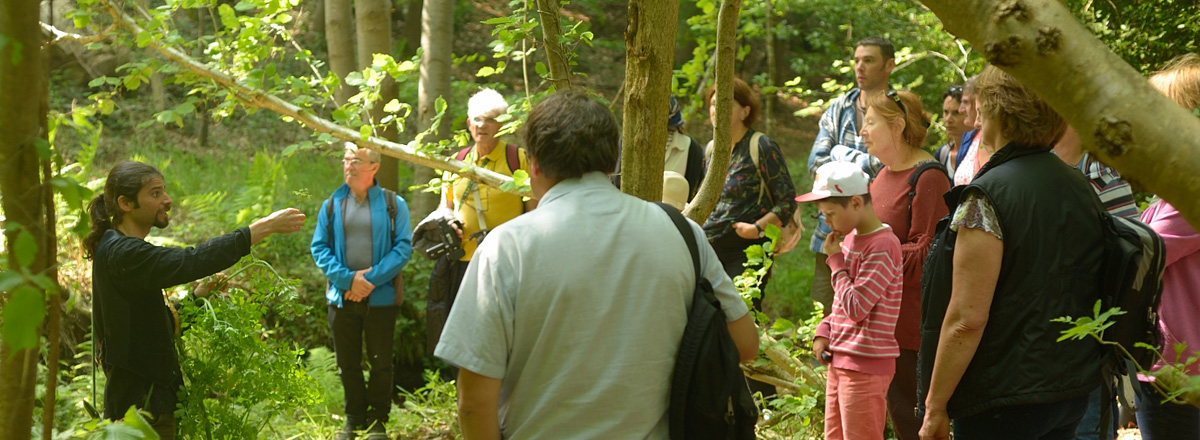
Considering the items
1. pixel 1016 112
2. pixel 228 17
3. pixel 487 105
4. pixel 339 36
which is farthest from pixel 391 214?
pixel 1016 112

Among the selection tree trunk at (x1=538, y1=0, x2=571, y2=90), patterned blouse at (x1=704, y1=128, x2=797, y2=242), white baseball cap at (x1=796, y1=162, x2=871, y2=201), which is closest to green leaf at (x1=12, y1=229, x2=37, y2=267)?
tree trunk at (x1=538, y1=0, x2=571, y2=90)

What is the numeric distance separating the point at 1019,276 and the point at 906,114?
1797 mm

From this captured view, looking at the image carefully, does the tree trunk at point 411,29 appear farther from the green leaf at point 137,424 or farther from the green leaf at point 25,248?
the green leaf at point 25,248

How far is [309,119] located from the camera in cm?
416

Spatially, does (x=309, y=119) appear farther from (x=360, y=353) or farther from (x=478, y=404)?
(x=478, y=404)

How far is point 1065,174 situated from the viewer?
8.09 feet

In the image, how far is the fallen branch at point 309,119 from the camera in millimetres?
3945

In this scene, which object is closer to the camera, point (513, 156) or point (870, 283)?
point (870, 283)

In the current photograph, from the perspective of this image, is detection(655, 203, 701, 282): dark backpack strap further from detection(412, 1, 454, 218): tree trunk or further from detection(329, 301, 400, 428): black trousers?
detection(412, 1, 454, 218): tree trunk

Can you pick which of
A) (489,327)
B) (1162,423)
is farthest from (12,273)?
(1162,423)

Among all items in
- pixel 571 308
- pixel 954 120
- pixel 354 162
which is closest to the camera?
pixel 571 308

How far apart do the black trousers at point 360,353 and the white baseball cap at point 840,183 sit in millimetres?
3214

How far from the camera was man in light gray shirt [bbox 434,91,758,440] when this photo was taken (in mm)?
2047

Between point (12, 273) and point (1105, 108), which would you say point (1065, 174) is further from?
point (12, 273)
